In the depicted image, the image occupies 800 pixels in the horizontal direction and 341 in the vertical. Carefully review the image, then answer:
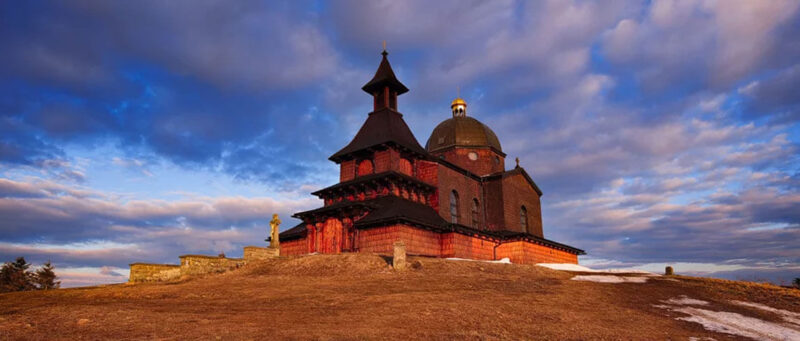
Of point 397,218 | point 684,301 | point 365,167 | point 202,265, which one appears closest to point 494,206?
point 365,167

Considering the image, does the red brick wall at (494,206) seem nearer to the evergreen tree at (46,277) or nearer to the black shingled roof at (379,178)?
the black shingled roof at (379,178)

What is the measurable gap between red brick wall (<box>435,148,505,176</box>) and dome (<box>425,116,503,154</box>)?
0.49 metres

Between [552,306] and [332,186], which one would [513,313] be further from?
[332,186]

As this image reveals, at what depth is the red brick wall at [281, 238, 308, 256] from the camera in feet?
118

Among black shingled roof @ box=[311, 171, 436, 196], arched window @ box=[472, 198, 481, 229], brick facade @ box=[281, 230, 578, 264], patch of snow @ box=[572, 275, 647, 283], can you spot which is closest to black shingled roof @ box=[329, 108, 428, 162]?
black shingled roof @ box=[311, 171, 436, 196]

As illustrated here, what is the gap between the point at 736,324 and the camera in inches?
552

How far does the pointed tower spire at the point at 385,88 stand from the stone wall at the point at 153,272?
23.3 meters

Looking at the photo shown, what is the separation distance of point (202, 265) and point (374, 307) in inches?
568

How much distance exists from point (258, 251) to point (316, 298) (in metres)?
13.0

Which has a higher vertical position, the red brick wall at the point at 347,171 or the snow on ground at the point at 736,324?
the red brick wall at the point at 347,171

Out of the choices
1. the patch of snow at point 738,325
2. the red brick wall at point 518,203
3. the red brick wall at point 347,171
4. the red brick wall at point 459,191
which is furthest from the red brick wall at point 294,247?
the patch of snow at point 738,325

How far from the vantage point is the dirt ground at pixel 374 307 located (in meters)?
10.6

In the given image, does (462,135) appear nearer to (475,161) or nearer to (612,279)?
(475,161)

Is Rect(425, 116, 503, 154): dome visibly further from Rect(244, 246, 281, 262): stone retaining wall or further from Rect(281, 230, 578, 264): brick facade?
Rect(244, 246, 281, 262): stone retaining wall
